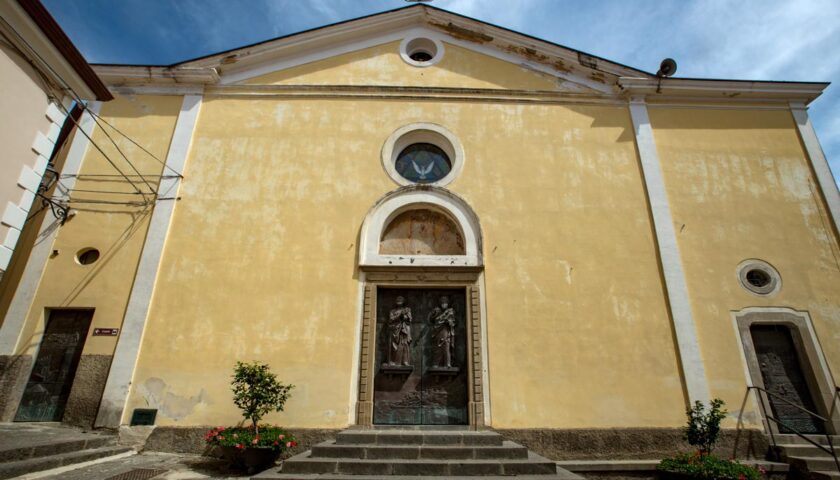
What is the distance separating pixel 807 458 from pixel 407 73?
10.0m

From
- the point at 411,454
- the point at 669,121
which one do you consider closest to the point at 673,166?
the point at 669,121

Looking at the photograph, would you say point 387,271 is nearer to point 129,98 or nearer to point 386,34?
point 386,34

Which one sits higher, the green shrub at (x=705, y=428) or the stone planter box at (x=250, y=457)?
the green shrub at (x=705, y=428)

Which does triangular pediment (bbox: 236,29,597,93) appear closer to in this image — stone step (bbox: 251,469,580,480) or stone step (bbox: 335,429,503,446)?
stone step (bbox: 335,429,503,446)

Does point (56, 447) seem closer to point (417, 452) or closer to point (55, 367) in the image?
point (55, 367)

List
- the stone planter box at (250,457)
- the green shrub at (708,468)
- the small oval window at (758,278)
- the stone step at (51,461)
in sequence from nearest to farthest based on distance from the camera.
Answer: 1. the stone step at (51,461)
2. the green shrub at (708,468)
3. the stone planter box at (250,457)
4. the small oval window at (758,278)

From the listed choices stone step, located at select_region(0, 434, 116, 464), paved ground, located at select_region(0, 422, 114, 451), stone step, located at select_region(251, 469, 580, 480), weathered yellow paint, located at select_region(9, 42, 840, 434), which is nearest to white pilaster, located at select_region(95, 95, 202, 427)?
weathered yellow paint, located at select_region(9, 42, 840, 434)

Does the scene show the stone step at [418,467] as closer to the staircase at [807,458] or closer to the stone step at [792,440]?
the staircase at [807,458]

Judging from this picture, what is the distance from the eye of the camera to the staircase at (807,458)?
7008mm

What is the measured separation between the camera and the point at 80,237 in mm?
8836

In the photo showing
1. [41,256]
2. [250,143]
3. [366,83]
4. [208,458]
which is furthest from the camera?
[366,83]

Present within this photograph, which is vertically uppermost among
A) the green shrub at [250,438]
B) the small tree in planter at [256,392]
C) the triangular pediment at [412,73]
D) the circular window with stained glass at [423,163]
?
the triangular pediment at [412,73]

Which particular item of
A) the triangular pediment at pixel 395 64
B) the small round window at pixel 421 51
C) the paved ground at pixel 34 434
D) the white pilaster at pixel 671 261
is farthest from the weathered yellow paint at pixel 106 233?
the white pilaster at pixel 671 261

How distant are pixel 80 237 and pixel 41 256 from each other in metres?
0.68
